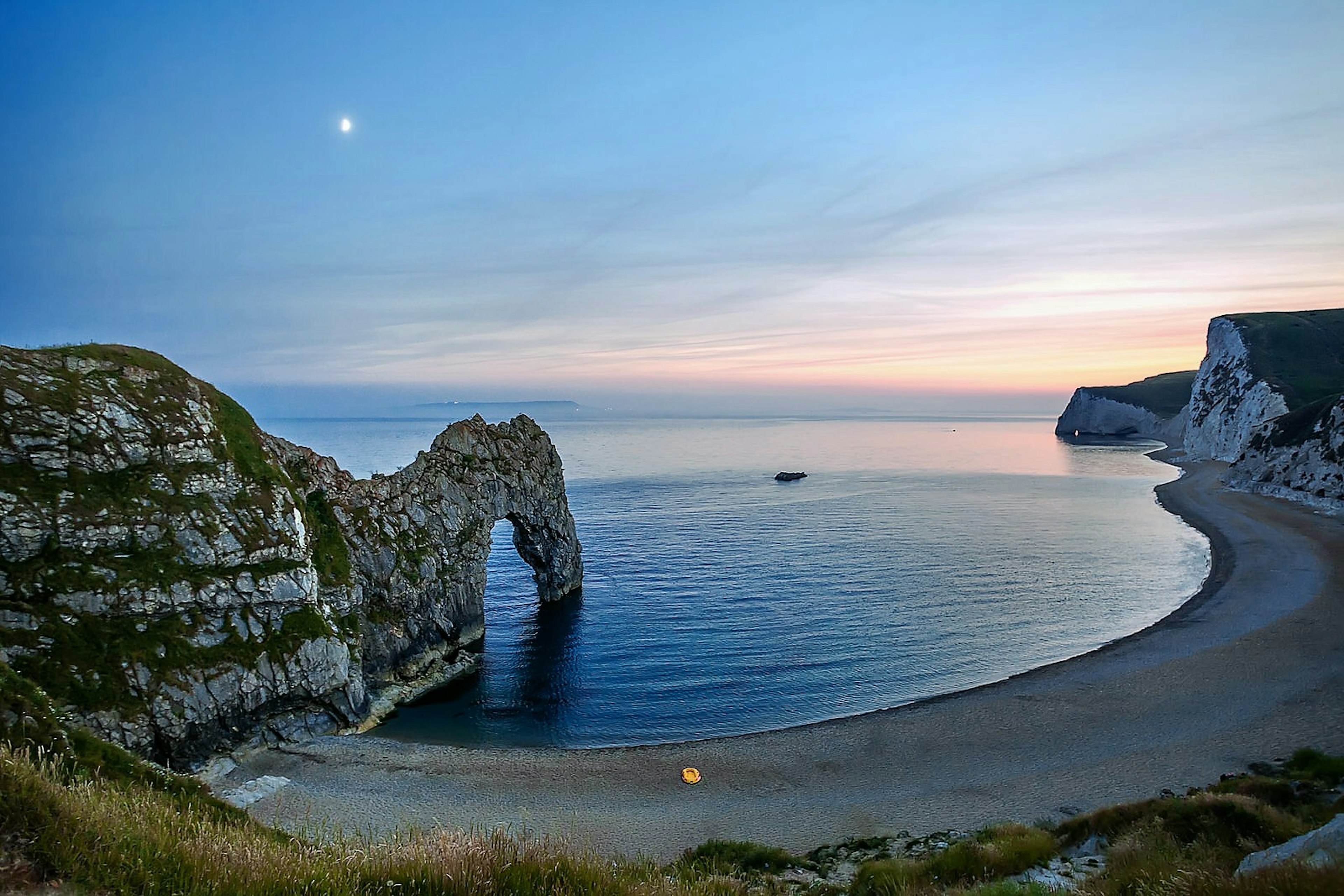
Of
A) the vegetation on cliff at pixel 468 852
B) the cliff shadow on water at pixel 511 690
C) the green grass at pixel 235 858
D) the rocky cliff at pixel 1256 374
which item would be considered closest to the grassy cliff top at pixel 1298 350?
the rocky cliff at pixel 1256 374

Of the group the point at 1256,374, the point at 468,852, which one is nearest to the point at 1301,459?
the point at 1256,374

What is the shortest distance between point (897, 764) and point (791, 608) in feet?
67.6

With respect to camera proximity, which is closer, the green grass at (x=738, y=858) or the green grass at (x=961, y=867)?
the green grass at (x=961, y=867)

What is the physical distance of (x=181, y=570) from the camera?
2566 centimetres

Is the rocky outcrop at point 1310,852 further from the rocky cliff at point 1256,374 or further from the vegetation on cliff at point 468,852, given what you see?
the rocky cliff at point 1256,374

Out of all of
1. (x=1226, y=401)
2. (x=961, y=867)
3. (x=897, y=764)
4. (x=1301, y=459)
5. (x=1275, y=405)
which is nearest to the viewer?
(x=961, y=867)

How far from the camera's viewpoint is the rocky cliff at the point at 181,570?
22641mm

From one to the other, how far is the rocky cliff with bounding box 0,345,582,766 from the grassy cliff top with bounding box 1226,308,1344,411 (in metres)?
128

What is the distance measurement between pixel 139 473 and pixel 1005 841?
32.2 meters

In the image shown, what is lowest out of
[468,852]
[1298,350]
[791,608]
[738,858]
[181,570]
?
[791,608]

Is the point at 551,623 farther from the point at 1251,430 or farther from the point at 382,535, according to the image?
the point at 1251,430

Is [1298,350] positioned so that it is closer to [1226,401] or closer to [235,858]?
[1226,401]

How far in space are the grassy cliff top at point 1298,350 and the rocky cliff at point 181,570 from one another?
12819 cm

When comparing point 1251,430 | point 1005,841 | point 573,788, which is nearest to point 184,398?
point 573,788
